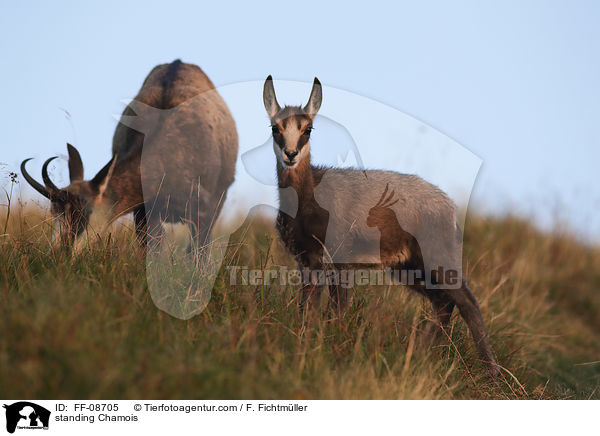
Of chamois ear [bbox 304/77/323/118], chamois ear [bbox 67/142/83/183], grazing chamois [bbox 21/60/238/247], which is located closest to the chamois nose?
chamois ear [bbox 304/77/323/118]

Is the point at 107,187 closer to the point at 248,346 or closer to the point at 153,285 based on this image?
the point at 153,285

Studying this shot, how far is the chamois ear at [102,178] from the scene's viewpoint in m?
6.06

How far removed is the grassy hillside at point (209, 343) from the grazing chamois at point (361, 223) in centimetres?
25

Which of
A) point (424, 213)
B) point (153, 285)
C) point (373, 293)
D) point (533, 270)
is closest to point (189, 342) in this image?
point (153, 285)

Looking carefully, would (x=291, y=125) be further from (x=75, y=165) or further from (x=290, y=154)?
(x=75, y=165)

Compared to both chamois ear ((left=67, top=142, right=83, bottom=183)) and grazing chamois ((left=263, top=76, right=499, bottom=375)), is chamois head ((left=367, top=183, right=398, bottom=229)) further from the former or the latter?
chamois ear ((left=67, top=142, right=83, bottom=183))

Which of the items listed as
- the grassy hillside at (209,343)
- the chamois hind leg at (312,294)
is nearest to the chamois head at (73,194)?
the grassy hillside at (209,343)

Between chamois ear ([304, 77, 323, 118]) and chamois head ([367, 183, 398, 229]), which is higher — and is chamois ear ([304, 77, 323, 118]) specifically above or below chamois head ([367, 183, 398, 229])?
above

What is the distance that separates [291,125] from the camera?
5223 mm

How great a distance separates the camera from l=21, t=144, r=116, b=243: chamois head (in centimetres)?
588

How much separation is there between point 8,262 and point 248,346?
86.7 inches

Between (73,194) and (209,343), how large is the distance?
2.84 metres

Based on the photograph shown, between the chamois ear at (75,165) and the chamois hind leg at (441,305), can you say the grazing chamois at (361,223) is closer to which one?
the chamois hind leg at (441,305)

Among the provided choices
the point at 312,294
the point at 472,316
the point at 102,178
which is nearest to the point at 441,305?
the point at 472,316
